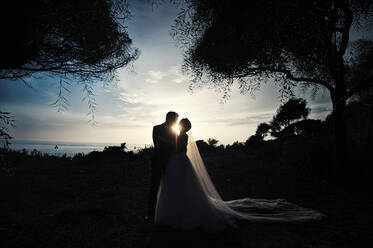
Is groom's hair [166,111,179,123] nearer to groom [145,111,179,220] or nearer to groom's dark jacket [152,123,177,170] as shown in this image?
groom [145,111,179,220]

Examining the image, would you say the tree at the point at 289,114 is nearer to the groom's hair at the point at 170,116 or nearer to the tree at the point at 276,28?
the tree at the point at 276,28

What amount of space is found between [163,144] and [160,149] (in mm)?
160

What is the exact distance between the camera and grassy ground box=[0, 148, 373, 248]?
3.92 m

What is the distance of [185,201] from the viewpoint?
175 inches

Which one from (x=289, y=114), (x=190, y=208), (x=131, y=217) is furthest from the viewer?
(x=289, y=114)

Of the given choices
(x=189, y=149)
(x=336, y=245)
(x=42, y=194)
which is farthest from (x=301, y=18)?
(x=42, y=194)

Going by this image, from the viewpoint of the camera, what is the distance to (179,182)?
15.0 ft

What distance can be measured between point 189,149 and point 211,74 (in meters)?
5.27

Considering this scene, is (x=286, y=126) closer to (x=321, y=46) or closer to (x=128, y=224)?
(x=321, y=46)

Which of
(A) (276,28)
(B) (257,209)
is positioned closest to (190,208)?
(B) (257,209)

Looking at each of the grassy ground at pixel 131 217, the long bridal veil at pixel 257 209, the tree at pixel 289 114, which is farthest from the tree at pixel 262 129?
the long bridal veil at pixel 257 209

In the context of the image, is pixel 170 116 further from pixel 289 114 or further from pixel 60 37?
pixel 289 114

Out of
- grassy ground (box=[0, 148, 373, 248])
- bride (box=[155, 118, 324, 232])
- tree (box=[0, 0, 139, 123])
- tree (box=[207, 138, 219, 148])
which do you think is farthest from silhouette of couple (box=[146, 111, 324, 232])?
tree (box=[207, 138, 219, 148])

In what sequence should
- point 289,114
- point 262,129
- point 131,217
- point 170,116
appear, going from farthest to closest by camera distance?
1. point 262,129
2. point 289,114
3. point 131,217
4. point 170,116
